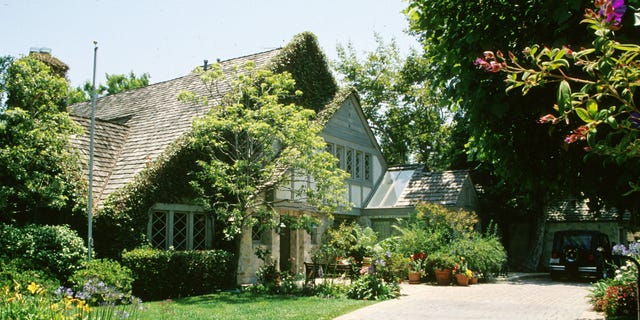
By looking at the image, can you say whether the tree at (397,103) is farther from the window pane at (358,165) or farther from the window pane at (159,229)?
the window pane at (159,229)

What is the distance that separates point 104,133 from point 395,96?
22.7 m

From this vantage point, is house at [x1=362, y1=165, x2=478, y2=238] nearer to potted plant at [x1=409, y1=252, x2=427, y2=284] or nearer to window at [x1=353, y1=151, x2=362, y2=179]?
window at [x1=353, y1=151, x2=362, y2=179]

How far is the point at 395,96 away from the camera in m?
36.1

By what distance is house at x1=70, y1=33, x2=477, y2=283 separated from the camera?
1442 centimetres

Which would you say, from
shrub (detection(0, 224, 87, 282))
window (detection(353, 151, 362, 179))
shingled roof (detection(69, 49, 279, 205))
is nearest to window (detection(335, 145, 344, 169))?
window (detection(353, 151, 362, 179))

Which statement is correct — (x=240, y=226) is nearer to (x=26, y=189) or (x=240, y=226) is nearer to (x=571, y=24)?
(x=26, y=189)

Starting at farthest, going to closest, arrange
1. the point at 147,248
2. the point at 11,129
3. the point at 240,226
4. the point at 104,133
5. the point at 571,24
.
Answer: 1. the point at 104,133
2. the point at 240,226
3. the point at 147,248
4. the point at 11,129
5. the point at 571,24

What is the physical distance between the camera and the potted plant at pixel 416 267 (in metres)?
17.7

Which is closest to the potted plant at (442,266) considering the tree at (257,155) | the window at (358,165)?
the tree at (257,155)

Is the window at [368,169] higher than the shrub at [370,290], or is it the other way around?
the window at [368,169]

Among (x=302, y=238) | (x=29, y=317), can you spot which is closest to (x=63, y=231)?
(x=29, y=317)

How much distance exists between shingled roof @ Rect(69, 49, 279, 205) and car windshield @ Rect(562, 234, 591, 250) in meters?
13.2

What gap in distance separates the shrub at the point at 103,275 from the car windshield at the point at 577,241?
53.4ft

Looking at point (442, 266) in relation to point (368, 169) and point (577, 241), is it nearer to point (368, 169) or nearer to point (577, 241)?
point (577, 241)
